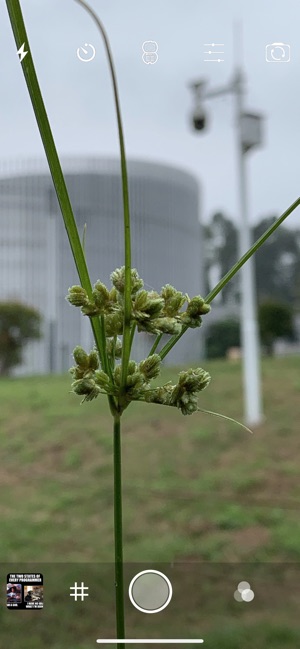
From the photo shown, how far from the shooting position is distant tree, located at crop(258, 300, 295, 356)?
2.04 metres

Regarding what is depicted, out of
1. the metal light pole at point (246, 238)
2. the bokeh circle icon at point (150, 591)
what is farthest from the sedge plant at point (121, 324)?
the metal light pole at point (246, 238)

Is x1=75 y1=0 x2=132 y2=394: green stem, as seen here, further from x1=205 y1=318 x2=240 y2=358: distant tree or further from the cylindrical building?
x1=205 y1=318 x2=240 y2=358: distant tree

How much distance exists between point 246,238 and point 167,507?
0.75m

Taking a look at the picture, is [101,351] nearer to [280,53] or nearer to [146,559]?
[280,53]

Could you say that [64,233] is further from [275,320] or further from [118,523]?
[118,523]

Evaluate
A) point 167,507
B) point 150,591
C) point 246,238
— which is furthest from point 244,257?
point 246,238

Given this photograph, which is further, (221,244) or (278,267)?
(278,267)

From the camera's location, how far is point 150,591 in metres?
0.31

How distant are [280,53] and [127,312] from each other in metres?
0.25

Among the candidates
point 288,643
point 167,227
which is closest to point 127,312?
point 288,643

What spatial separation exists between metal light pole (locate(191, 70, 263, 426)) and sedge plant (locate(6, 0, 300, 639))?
1.58m

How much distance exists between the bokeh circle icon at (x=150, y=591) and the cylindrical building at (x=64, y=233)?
1.28 meters

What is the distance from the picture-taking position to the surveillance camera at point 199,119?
175cm

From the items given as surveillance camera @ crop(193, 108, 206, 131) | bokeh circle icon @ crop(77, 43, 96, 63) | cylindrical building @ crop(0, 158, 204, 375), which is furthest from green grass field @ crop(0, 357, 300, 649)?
bokeh circle icon @ crop(77, 43, 96, 63)
